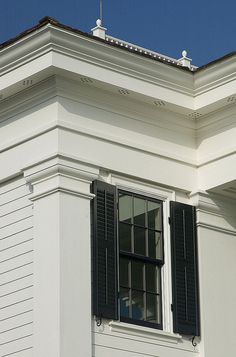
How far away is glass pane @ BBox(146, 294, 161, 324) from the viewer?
20094 millimetres

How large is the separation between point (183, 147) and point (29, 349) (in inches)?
186

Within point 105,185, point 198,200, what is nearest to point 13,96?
point 105,185

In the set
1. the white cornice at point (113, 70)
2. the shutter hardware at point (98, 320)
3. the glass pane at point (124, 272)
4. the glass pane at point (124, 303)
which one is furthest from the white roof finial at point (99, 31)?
the shutter hardware at point (98, 320)

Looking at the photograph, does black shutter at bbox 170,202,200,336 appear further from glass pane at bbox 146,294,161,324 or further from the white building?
glass pane at bbox 146,294,161,324

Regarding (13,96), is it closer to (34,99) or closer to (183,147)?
(34,99)

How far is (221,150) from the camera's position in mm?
21062

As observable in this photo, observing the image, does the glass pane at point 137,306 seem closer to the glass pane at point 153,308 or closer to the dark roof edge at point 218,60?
the glass pane at point 153,308

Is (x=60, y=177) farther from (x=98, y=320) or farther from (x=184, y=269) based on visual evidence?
(x=184, y=269)

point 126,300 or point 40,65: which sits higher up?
point 40,65

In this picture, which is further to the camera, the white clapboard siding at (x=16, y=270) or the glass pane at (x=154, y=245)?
the glass pane at (x=154, y=245)

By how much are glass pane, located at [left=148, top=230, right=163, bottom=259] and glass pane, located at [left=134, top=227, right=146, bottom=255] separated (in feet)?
0.41

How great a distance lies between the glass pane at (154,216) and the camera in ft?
67.7

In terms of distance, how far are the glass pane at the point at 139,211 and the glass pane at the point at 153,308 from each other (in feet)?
A: 4.03

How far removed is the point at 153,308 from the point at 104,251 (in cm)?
135
